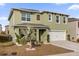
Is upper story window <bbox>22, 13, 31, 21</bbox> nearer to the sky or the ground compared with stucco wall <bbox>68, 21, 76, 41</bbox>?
nearer to the sky

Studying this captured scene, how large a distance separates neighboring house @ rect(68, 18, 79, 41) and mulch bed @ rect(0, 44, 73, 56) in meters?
0.29

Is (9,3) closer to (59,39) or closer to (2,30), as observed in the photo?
(2,30)

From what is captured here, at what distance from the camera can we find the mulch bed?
21.6 feet

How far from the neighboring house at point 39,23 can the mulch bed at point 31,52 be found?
16cm

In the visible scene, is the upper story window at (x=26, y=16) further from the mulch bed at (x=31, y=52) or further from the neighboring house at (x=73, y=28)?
the neighboring house at (x=73, y=28)

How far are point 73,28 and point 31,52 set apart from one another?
90 centimetres

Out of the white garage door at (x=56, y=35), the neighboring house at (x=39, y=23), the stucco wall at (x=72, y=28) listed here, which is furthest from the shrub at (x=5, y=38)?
the stucco wall at (x=72, y=28)

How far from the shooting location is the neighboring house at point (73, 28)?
6.62 m

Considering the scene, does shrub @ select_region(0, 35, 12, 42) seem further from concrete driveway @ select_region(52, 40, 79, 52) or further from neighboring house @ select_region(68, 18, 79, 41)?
neighboring house @ select_region(68, 18, 79, 41)

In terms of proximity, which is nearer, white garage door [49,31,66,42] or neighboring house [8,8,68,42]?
neighboring house [8,8,68,42]

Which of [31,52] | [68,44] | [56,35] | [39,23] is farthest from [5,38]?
[68,44]

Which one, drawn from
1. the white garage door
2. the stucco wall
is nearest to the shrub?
the white garage door

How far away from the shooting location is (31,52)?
21.6 feet

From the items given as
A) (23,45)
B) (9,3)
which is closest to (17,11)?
(9,3)
